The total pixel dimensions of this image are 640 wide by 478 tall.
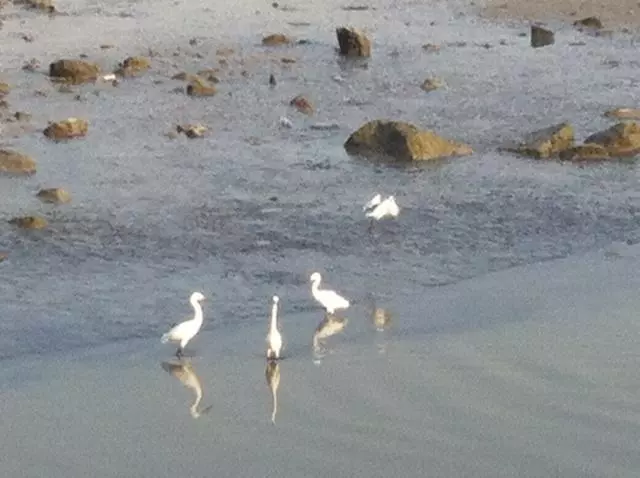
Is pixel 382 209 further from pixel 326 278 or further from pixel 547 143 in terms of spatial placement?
pixel 547 143

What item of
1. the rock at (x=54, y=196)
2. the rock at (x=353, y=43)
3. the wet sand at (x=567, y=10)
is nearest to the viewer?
the rock at (x=54, y=196)

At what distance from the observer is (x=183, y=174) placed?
73.5 ft

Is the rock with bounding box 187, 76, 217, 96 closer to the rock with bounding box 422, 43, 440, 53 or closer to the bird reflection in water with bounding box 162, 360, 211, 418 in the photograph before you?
the rock with bounding box 422, 43, 440, 53

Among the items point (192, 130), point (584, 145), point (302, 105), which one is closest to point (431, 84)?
point (302, 105)

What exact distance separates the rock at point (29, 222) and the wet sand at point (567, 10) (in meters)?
21.5

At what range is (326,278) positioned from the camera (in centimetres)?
Result: 1797

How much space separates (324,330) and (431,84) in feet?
45.4

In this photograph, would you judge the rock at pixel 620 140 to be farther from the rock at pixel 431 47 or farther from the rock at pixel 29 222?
the rock at pixel 431 47

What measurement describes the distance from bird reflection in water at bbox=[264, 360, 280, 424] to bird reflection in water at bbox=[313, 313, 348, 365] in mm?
509

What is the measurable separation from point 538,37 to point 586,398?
872 inches

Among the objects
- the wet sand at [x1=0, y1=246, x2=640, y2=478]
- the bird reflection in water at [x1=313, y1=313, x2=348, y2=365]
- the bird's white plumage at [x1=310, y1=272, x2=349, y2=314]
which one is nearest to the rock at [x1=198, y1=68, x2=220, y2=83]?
the wet sand at [x1=0, y1=246, x2=640, y2=478]

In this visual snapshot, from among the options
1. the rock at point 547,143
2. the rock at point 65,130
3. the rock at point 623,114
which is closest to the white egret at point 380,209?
the rock at point 547,143

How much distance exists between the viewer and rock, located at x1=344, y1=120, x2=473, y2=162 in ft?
76.5

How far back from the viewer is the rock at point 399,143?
76.5 ft
